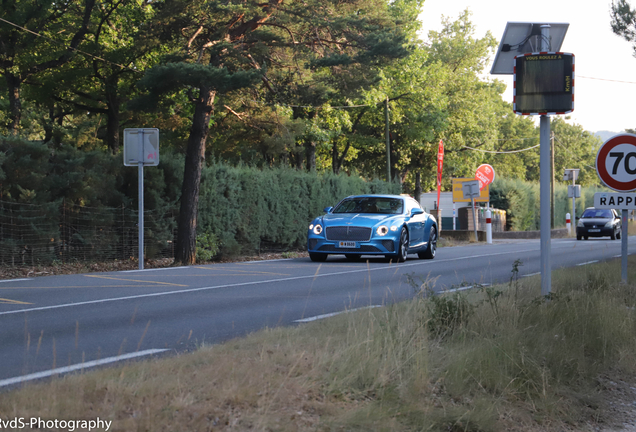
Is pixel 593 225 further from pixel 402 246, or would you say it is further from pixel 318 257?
pixel 318 257

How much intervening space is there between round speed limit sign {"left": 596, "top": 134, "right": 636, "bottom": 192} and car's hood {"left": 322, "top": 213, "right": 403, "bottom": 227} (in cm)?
752

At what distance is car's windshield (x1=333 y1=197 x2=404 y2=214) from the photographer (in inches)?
728

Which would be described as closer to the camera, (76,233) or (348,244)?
(348,244)

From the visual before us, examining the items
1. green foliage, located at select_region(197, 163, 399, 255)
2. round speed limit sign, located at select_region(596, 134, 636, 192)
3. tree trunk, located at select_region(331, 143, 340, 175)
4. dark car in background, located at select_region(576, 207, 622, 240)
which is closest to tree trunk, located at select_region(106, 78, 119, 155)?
green foliage, located at select_region(197, 163, 399, 255)

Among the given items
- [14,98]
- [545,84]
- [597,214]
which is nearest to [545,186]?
[545,84]

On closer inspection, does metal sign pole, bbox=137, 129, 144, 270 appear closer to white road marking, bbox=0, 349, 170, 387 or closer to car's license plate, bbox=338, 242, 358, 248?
car's license plate, bbox=338, 242, 358, 248

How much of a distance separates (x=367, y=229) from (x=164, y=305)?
7963 millimetres

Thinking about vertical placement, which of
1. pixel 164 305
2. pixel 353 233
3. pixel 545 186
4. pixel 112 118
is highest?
pixel 112 118

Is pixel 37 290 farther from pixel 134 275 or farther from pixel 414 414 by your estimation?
pixel 414 414

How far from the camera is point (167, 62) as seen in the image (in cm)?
1903

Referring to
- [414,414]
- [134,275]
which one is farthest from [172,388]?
[134,275]

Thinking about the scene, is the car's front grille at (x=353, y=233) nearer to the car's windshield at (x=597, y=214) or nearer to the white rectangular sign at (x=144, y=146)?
the white rectangular sign at (x=144, y=146)

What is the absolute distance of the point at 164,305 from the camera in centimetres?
991

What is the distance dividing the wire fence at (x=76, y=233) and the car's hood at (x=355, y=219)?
485 cm
